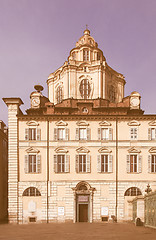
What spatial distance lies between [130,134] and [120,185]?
6245 mm

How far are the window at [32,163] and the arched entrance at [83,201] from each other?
5.17 meters

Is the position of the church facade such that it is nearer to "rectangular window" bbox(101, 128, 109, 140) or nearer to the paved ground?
"rectangular window" bbox(101, 128, 109, 140)

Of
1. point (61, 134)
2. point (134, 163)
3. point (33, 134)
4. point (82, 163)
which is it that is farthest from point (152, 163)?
point (33, 134)

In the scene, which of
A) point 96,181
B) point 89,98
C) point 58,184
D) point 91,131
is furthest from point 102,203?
point 89,98

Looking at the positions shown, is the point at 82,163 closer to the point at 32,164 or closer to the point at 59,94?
the point at 32,164

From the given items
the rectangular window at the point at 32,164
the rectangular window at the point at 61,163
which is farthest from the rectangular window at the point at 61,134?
the rectangular window at the point at 32,164

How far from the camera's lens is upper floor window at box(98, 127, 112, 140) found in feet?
112

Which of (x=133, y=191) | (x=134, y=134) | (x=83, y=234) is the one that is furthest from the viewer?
(x=134, y=134)

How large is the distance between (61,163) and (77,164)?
6.37ft

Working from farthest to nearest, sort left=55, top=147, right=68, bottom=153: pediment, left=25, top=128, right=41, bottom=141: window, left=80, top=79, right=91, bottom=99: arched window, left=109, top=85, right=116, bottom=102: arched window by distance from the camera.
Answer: left=109, top=85, right=116, bottom=102: arched window, left=80, top=79, right=91, bottom=99: arched window, left=25, top=128, right=41, bottom=141: window, left=55, top=147, right=68, bottom=153: pediment

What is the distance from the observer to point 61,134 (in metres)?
34.4

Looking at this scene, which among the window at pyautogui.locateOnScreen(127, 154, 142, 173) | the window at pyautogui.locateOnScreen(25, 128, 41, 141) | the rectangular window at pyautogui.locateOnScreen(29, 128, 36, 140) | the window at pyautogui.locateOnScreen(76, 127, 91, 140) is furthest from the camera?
the rectangular window at pyautogui.locateOnScreen(29, 128, 36, 140)

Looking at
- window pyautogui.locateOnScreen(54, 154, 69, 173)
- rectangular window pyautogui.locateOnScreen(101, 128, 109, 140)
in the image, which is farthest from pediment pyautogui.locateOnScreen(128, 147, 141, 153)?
window pyautogui.locateOnScreen(54, 154, 69, 173)

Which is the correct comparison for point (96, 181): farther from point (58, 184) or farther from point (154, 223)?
point (154, 223)
